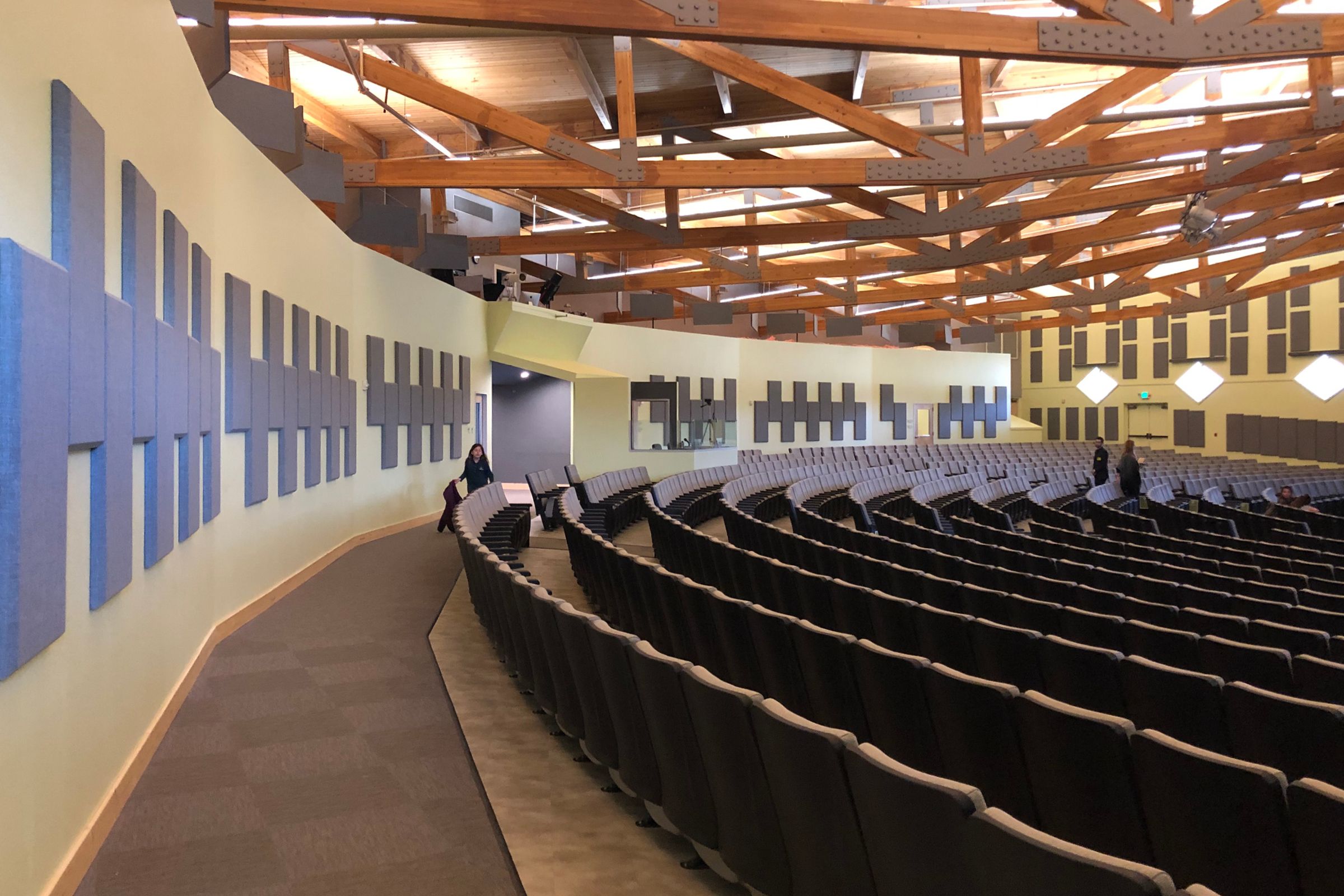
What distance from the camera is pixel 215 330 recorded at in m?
5.36

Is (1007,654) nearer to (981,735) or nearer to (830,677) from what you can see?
(830,677)

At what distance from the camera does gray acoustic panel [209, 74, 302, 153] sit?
659 cm

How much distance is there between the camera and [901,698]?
9.21 feet

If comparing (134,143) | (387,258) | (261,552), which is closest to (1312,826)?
(134,143)

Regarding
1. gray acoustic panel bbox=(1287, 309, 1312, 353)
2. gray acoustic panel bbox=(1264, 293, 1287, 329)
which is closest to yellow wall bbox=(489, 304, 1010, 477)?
gray acoustic panel bbox=(1264, 293, 1287, 329)

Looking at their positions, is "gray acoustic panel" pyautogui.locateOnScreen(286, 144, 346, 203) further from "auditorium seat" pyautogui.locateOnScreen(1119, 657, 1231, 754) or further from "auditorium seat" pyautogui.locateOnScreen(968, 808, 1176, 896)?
"auditorium seat" pyautogui.locateOnScreen(968, 808, 1176, 896)

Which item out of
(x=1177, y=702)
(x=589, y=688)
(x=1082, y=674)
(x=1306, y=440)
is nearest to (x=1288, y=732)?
(x=1177, y=702)

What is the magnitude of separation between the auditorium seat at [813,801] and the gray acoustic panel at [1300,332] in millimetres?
26295

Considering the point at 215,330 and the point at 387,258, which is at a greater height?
the point at 387,258

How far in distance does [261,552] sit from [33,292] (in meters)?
4.59

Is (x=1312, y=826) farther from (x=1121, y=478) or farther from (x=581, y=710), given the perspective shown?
(x=1121, y=478)

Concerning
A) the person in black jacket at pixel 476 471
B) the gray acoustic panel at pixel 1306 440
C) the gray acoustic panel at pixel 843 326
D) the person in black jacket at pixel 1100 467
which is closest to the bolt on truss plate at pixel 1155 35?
the person in black jacket at pixel 476 471

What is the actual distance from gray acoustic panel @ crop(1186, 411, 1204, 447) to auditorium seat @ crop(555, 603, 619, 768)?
26.6m

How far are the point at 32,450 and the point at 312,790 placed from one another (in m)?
1.52
